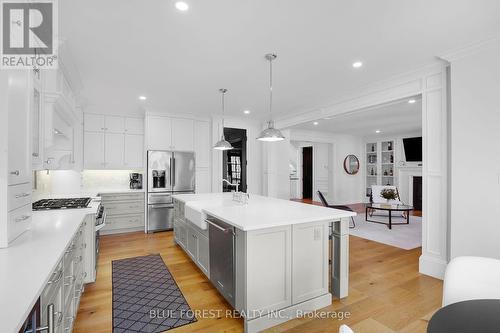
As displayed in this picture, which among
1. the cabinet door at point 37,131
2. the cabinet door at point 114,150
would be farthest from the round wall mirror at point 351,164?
the cabinet door at point 37,131

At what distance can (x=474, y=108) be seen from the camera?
263 centimetres

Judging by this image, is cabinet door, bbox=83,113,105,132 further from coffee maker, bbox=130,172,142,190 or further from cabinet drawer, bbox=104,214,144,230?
cabinet drawer, bbox=104,214,144,230

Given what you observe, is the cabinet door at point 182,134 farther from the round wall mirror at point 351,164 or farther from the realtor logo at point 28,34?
the round wall mirror at point 351,164

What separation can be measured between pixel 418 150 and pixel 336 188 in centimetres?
284

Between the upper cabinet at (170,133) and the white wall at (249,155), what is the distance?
0.60 m

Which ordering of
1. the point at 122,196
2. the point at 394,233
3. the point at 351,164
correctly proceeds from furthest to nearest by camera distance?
the point at 351,164 → the point at 122,196 → the point at 394,233

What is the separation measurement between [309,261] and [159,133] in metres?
4.39

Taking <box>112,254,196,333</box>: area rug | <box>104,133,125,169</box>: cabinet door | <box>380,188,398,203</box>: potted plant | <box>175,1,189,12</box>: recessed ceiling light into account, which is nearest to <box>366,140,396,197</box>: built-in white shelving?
<box>380,188,398,203</box>: potted plant

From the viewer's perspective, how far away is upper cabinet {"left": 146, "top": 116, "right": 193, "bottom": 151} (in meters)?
5.34

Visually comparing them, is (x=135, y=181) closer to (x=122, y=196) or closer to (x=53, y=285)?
(x=122, y=196)

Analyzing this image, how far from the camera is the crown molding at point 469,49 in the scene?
248 centimetres

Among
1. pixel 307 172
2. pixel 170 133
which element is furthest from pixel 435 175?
pixel 307 172

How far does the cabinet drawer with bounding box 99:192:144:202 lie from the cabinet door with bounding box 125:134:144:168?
0.72 m

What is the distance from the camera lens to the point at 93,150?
5219mm
